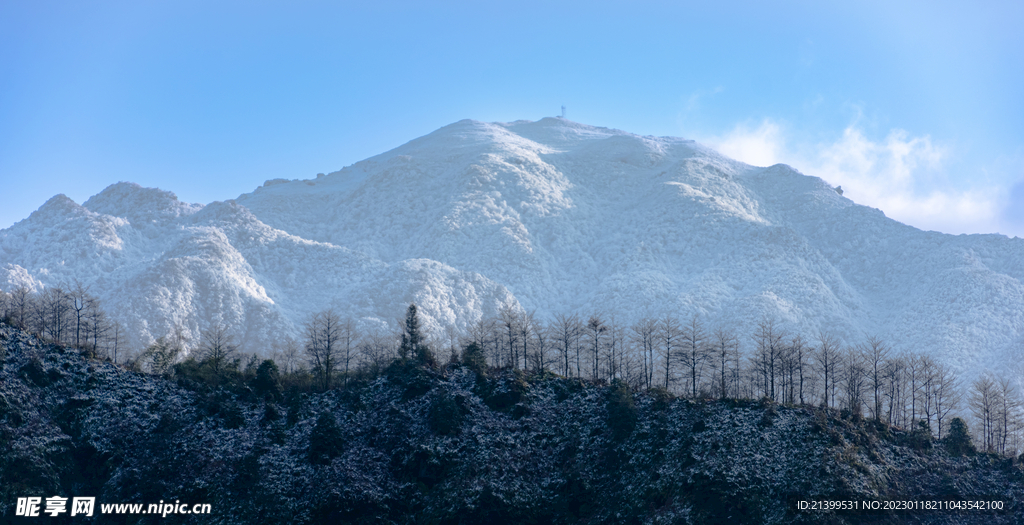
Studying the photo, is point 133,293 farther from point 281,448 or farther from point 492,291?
point 281,448

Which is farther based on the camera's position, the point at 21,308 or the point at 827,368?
the point at 21,308

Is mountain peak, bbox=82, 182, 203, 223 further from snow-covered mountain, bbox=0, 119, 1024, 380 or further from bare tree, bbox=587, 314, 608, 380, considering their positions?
bare tree, bbox=587, 314, 608, 380

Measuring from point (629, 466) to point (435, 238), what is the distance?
93726 millimetres

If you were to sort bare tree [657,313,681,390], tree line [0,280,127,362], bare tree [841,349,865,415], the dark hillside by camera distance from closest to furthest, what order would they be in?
the dark hillside < bare tree [657,313,681,390] < bare tree [841,349,865,415] < tree line [0,280,127,362]

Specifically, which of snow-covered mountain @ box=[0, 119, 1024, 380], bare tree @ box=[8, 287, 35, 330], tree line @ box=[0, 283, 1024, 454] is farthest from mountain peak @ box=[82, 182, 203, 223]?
bare tree @ box=[8, 287, 35, 330]

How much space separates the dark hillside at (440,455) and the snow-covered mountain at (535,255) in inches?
1894

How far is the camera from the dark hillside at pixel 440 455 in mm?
46594

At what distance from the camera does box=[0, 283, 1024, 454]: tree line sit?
6550 cm

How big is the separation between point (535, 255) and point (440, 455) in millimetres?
85971

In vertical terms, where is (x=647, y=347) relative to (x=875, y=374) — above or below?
above

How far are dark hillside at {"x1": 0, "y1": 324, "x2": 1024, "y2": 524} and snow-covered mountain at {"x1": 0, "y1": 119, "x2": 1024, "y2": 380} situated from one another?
4811 centimetres

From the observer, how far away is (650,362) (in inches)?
3187

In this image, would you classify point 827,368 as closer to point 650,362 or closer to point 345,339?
point 650,362

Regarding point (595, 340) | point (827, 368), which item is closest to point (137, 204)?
point (595, 340)
